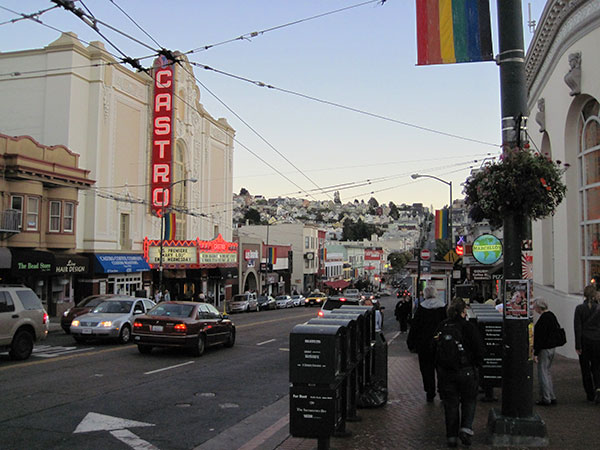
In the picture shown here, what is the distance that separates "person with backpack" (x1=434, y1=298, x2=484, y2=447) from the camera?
6.61 meters

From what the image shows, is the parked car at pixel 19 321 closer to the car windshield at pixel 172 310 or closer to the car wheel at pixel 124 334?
the car windshield at pixel 172 310

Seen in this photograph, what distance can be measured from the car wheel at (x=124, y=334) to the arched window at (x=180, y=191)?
23.8m

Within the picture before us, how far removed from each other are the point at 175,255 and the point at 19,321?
80.9 ft

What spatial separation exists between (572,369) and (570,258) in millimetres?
3770

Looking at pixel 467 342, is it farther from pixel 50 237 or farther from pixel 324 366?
pixel 50 237

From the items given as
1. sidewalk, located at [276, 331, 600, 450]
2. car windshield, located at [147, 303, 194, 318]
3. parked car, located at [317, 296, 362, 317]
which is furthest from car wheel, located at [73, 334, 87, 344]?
sidewalk, located at [276, 331, 600, 450]

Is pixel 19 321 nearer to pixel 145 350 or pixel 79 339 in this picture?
pixel 145 350

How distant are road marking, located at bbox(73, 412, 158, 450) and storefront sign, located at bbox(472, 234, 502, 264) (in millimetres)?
13462

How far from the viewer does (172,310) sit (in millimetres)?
15375

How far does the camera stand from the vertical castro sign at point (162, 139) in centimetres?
3753

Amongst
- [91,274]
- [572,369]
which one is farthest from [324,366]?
[91,274]

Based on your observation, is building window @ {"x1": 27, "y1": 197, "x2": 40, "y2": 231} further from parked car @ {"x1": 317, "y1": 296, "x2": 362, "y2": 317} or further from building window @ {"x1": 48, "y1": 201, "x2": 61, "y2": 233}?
parked car @ {"x1": 317, "y1": 296, "x2": 362, "y2": 317}

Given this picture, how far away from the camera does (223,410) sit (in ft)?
30.4

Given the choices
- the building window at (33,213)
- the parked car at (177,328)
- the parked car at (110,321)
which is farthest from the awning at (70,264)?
the parked car at (177,328)
